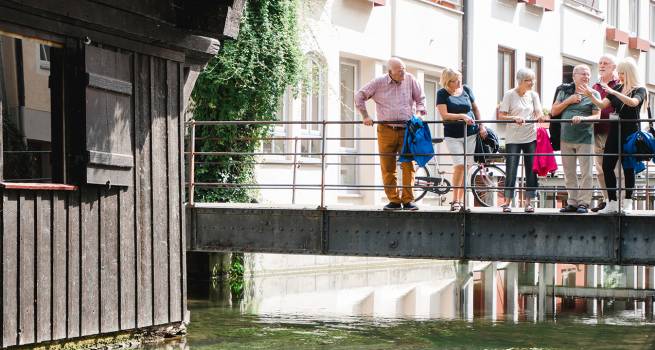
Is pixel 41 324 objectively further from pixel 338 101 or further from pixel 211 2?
pixel 338 101

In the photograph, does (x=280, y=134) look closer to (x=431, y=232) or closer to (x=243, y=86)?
(x=243, y=86)

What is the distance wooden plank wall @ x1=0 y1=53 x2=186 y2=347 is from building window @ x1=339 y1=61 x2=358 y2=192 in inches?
493

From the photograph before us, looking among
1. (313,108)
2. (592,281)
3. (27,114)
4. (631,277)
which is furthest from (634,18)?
(27,114)

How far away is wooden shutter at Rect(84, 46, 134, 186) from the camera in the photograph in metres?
11.9

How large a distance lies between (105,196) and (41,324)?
1468mm

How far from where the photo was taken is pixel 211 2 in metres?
13.4

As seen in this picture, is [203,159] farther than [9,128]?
Yes

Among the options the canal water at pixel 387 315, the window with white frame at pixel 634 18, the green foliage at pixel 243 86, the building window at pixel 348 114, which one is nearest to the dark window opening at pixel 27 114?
the canal water at pixel 387 315

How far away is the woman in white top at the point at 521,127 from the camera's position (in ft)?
48.3

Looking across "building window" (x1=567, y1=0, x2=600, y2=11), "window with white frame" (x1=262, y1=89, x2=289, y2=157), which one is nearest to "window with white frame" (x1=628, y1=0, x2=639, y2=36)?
"building window" (x1=567, y1=0, x2=600, y2=11)

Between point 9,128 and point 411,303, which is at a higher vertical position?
point 9,128

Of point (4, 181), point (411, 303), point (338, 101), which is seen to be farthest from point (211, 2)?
point (338, 101)

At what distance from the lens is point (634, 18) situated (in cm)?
3941

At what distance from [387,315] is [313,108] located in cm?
833
